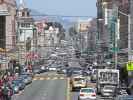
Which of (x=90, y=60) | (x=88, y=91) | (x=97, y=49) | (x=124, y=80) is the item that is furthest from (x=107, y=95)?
(x=90, y=60)

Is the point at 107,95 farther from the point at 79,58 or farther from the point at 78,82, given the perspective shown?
the point at 79,58

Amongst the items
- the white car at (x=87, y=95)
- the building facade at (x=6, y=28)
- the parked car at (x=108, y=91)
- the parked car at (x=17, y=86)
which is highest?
the building facade at (x=6, y=28)

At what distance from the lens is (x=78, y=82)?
214 feet

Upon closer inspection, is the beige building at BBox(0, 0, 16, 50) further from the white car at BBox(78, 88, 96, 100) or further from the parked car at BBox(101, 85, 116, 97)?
the white car at BBox(78, 88, 96, 100)

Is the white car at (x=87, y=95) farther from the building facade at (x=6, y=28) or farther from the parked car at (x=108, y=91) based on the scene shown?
the building facade at (x=6, y=28)

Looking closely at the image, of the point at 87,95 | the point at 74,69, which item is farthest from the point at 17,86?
the point at 74,69

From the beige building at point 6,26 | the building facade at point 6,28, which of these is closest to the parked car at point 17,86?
the building facade at point 6,28

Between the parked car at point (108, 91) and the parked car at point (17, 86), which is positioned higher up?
the parked car at point (108, 91)

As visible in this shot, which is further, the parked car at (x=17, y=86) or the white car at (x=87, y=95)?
the parked car at (x=17, y=86)

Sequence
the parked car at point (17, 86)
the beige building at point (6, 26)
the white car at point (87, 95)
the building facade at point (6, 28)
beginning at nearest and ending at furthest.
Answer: the white car at point (87, 95) → the parked car at point (17, 86) → the building facade at point (6, 28) → the beige building at point (6, 26)

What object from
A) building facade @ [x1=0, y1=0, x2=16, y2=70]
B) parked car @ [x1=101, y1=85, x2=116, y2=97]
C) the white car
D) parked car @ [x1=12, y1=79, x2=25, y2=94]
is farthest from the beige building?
the white car

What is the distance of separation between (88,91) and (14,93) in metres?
16.1

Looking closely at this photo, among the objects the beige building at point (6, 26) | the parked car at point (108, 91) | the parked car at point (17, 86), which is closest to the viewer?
the parked car at point (108, 91)

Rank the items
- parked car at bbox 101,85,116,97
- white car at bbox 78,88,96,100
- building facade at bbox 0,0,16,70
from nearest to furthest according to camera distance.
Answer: white car at bbox 78,88,96,100 → parked car at bbox 101,85,116,97 → building facade at bbox 0,0,16,70
